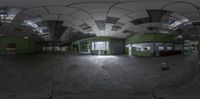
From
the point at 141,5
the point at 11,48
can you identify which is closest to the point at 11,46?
the point at 11,48

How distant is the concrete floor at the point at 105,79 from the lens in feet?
2.76

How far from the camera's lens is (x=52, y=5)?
20.0 inches

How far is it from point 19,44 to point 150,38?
0.56m

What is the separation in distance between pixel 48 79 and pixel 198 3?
42.2 inches

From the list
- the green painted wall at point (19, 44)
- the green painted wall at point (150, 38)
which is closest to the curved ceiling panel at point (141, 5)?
the green painted wall at point (150, 38)

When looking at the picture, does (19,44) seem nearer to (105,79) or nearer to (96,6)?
(96,6)

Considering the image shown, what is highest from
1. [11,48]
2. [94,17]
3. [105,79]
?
[94,17]

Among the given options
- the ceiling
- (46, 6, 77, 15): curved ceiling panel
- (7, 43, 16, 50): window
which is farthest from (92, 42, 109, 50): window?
(7, 43, 16, 50): window

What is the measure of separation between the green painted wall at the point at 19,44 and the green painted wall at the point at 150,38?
43 centimetres

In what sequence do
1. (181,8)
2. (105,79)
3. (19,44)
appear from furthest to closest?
(105,79) < (19,44) < (181,8)

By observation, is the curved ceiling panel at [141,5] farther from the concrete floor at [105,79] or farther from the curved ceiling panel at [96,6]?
the concrete floor at [105,79]

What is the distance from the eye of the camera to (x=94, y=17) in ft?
1.83

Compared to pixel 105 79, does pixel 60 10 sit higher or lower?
higher

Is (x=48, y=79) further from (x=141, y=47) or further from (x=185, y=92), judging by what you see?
(x=185, y=92)
